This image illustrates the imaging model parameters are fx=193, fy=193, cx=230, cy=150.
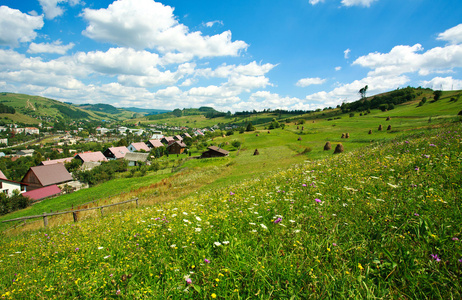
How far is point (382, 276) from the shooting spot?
271 cm

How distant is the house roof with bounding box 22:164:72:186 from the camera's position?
174ft

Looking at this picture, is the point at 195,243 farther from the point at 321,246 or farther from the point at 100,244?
the point at 100,244

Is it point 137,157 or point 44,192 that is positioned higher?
point 137,157

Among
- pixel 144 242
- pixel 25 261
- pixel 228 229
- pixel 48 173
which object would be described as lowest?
Answer: pixel 48 173

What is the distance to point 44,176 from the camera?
177 feet

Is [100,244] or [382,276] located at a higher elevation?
[382,276]

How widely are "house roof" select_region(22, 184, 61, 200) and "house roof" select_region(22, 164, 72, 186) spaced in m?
4.72

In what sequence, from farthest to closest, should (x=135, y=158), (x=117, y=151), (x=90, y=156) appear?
(x=117, y=151), (x=90, y=156), (x=135, y=158)

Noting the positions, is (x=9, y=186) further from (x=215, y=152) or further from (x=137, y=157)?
(x=215, y=152)

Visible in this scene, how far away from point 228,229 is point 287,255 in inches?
60.6

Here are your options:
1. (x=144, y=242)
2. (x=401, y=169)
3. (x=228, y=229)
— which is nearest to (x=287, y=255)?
(x=228, y=229)

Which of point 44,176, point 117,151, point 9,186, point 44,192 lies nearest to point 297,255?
point 44,192

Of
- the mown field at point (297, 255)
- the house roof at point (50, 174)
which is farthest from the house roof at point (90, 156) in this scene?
the mown field at point (297, 255)

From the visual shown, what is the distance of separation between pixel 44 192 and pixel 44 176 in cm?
953
